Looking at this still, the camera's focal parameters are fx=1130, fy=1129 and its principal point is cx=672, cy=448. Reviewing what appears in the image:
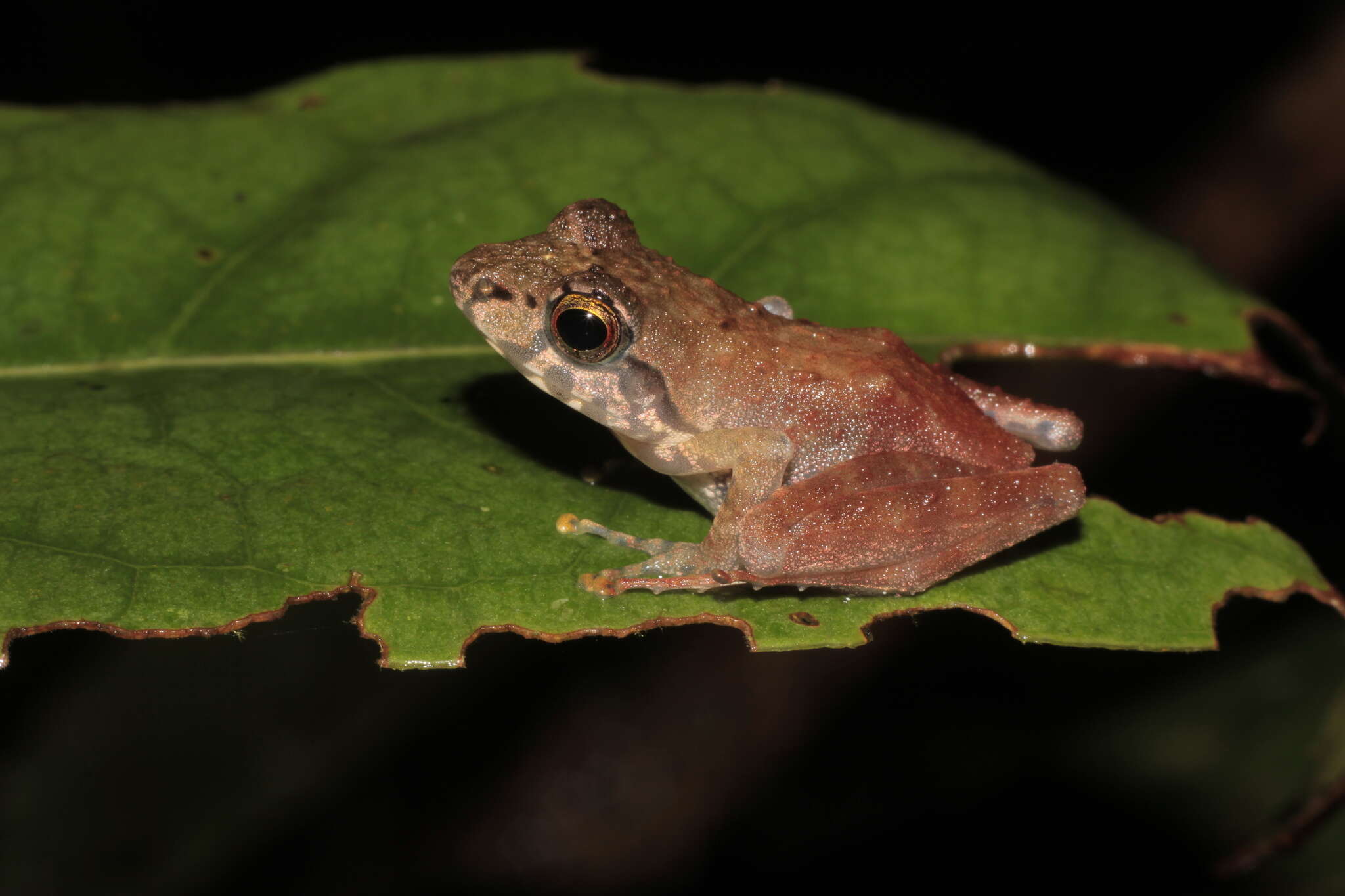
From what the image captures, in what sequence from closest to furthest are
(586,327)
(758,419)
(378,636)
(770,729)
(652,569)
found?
(378,636) < (652,569) < (586,327) < (758,419) < (770,729)

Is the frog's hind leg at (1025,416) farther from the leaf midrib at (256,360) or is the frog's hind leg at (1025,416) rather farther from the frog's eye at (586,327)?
the leaf midrib at (256,360)

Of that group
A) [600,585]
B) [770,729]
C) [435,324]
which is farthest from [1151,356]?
[770,729]

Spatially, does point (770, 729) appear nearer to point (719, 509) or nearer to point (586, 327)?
point (719, 509)

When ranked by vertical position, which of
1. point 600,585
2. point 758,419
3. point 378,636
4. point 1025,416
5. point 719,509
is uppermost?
point 1025,416

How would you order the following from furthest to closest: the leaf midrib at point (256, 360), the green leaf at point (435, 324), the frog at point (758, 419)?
1. the leaf midrib at point (256, 360)
2. the frog at point (758, 419)
3. the green leaf at point (435, 324)

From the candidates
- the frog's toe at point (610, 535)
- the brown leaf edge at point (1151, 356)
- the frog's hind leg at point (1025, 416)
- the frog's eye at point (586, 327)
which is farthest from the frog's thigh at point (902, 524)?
the brown leaf edge at point (1151, 356)

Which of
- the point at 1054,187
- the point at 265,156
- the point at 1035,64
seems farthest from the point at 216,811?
the point at 1035,64

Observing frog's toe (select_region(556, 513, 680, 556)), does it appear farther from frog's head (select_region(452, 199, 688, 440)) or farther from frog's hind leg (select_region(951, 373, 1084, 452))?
frog's hind leg (select_region(951, 373, 1084, 452))

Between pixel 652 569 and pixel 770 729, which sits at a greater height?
pixel 652 569
